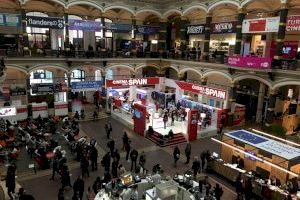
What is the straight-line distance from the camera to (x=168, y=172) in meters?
16.9

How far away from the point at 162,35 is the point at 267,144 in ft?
70.7

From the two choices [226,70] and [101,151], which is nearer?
[101,151]

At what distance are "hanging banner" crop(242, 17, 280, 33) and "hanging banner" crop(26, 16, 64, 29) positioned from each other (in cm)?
1567

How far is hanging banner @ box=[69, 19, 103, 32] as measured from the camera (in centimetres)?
2402

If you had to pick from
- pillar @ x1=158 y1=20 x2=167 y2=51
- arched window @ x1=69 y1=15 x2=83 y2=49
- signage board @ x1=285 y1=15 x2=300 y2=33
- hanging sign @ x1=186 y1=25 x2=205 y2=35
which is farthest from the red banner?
arched window @ x1=69 y1=15 x2=83 y2=49

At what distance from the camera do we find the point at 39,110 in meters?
25.8

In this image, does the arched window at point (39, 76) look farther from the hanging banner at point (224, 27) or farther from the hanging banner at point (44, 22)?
the hanging banner at point (224, 27)

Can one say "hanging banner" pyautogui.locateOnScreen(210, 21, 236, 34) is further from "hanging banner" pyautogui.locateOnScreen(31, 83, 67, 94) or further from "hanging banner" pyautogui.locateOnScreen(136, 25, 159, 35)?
"hanging banner" pyautogui.locateOnScreen(31, 83, 67, 94)

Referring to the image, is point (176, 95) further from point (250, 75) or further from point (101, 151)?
point (101, 151)

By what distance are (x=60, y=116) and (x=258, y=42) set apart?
69.6 ft

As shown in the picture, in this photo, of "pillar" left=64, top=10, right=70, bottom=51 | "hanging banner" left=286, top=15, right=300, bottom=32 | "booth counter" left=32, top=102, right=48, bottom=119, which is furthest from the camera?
"pillar" left=64, top=10, right=70, bottom=51

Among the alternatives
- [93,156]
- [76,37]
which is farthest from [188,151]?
[76,37]

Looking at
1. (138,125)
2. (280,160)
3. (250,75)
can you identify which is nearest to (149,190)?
(280,160)

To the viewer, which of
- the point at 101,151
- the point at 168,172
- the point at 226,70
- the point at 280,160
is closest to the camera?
the point at 280,160
